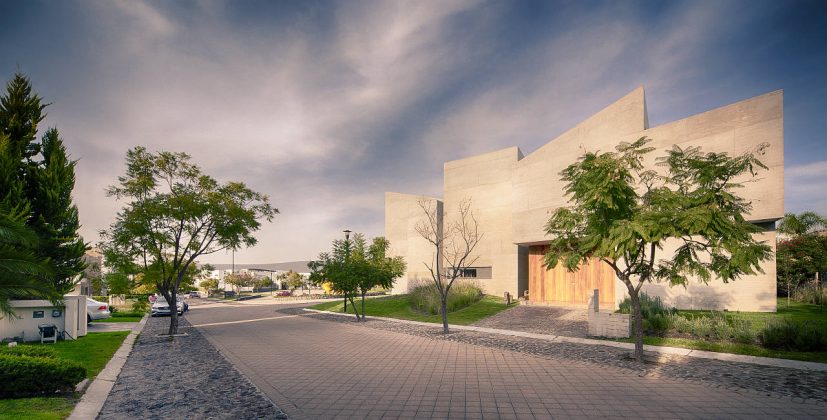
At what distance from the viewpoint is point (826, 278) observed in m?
27.9

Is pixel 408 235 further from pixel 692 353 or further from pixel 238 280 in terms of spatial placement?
pixel 238 280

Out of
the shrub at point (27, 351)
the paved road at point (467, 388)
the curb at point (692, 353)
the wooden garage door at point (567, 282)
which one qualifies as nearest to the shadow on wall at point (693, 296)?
the wooden garage door at point (567, 282)

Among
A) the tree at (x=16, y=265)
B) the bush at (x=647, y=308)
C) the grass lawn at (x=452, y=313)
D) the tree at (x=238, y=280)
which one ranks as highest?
the tree at (x=16, y=265)

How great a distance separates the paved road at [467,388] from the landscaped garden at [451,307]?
8.48 meters

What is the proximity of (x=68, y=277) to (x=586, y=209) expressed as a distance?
1042 inches

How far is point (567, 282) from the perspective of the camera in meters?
25.3

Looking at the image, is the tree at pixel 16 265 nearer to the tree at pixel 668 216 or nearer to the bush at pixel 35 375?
the bush at pixel 35 375

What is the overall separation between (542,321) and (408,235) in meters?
22.9

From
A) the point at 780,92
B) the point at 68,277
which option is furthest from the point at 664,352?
the point at 68,277

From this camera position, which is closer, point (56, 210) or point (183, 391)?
point (183, 391)

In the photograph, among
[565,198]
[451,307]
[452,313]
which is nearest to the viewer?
[452,313]

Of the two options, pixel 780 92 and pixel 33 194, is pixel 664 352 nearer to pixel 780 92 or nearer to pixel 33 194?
pixel 780 92

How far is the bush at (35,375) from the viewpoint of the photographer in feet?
22.9

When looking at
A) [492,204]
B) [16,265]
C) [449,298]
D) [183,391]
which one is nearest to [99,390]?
[183,391]
